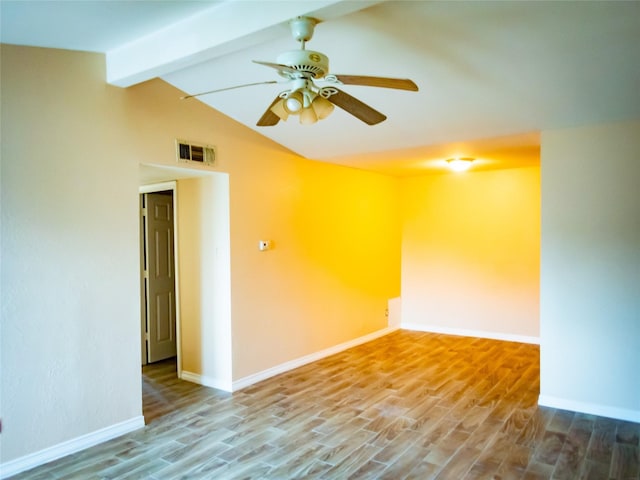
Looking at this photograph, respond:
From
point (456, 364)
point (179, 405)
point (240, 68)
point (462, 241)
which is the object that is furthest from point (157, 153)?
point (462, 241)

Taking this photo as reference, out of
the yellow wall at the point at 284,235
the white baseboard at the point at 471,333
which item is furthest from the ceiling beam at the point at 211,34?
the white baseboard at the point at 471,333

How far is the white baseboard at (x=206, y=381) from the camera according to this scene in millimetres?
4469

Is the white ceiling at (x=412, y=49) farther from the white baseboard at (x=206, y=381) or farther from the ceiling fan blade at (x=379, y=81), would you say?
the white baseboard at (x=206, y=381)

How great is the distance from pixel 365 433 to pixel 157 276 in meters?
3.26

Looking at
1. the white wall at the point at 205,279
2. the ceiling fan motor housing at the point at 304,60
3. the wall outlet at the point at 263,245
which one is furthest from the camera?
the wall outlet at the point at 263,245

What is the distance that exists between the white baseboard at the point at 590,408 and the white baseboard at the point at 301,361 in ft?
7.99

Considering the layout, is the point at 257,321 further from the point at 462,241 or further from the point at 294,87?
the point at 462,241

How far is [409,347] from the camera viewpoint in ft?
20.0

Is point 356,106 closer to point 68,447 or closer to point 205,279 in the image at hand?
point 205,279

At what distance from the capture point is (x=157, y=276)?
18.2ft

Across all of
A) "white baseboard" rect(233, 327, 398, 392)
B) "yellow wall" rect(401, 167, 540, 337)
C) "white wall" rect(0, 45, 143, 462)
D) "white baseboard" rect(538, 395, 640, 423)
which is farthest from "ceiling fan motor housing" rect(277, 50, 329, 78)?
"yellow wall" rect(401, 167, 540, 337)

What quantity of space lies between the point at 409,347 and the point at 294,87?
4585mm

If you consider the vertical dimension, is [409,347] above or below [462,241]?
below

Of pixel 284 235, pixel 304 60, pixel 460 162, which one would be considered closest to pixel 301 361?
pixel 284 235
